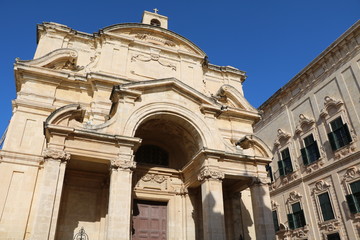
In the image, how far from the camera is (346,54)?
65.0 feet

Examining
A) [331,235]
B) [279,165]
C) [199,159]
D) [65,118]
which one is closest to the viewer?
[65,118]

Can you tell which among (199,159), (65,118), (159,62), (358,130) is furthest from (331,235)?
(65,118)

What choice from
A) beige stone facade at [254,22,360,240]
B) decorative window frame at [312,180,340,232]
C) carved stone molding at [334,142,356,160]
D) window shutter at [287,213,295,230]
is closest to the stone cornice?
beige stone facade at [254,22,360,240]

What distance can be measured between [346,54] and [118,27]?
1472 cm

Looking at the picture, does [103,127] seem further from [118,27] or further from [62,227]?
[118,27]

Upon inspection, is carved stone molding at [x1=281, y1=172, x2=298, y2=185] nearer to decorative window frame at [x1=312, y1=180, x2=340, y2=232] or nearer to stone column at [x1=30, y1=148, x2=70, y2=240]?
decorative window frame at [x1=312, y1=180, x2=340, y2=232]

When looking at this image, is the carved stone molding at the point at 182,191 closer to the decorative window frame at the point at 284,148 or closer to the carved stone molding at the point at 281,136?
the decorative window frame at the point at 284,148

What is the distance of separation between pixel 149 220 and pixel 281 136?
14976 mm

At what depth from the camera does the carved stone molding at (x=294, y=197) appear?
21781mm

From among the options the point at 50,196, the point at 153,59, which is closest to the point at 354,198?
the point at 153,59

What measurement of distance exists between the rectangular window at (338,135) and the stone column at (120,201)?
14.2 meters

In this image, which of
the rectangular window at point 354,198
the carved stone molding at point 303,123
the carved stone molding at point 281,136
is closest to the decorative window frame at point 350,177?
the rectangular window at point 354,198

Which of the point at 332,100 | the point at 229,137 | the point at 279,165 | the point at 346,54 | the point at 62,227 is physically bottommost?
the point at 62,227

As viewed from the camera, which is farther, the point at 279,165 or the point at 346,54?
the point at 279,165
